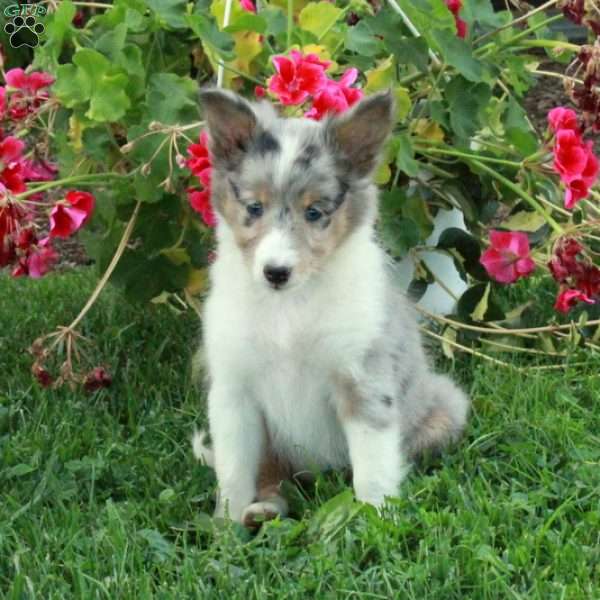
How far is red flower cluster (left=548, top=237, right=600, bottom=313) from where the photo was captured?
3.83m

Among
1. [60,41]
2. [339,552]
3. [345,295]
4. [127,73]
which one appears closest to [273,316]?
[345,295]

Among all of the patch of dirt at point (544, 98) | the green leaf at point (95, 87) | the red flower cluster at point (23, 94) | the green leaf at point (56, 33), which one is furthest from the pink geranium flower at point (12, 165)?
the patch of dirt at point (544, 98)

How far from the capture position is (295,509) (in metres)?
3.46

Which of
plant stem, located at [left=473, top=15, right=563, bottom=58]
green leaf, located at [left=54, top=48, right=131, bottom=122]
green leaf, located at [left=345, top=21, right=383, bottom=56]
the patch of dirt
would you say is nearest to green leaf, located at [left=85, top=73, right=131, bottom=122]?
green leaf, located at [left=54, top=48, right=131, bottom=122]

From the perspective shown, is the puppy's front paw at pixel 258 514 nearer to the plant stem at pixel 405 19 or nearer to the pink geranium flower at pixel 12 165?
the pink geranium flower at pixel 12 165

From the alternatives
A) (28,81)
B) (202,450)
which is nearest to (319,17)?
(28,81)

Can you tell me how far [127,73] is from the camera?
12.8ft

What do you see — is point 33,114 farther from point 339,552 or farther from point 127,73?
point 339,552

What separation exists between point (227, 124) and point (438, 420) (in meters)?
1.22

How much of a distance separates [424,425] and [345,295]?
615 mm

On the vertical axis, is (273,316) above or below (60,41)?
below

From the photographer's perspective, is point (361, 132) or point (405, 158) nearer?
point (361, 132)

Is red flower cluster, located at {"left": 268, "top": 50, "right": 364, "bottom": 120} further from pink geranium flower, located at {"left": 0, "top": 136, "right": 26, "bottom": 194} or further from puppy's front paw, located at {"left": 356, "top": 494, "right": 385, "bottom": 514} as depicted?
puppy's front paw, located at {"left": 356, "top": 494, "right": 385, "bottom": 514}

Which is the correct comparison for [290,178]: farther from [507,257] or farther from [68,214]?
[507,257]
